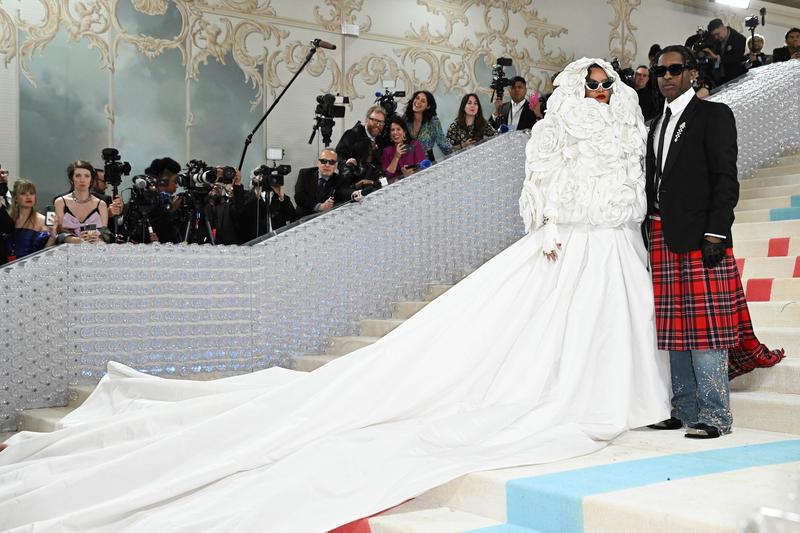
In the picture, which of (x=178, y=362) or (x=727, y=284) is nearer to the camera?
(x=727, y=284)

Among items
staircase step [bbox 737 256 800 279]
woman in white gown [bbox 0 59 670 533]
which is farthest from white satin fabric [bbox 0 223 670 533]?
staircase step [bbox 737 256 800 279]

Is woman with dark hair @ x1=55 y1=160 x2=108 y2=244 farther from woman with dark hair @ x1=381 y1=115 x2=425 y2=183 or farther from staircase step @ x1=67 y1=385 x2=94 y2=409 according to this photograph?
woman with dark hair @ x1=381 y1=115 x2=425 y2=183

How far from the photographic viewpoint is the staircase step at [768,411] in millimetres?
3607

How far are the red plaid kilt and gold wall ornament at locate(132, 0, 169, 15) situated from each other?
6.42 metres

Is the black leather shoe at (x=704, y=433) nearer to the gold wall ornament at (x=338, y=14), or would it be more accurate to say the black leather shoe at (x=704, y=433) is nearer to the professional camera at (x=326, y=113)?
the professional camera at (x=326, y=113)

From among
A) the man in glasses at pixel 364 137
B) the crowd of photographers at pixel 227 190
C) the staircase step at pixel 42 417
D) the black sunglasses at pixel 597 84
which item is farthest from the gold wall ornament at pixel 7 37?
the black sunglasses at pixel 597 84

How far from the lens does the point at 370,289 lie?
21.2 feet

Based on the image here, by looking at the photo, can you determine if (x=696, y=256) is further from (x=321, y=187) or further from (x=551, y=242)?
(x=321, y=187)

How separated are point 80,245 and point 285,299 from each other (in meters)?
1.31

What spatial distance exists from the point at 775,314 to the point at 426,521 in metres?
2.36

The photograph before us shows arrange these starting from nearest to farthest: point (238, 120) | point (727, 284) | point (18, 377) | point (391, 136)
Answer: point (727, 284)
point (18, 377)
point (391, 136)
point (238, 120)

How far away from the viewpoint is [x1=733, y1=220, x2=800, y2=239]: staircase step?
545 centimetres

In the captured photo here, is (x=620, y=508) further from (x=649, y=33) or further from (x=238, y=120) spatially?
(x=649, y=33)

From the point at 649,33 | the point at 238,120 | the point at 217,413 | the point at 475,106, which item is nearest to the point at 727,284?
the point at 217,413
